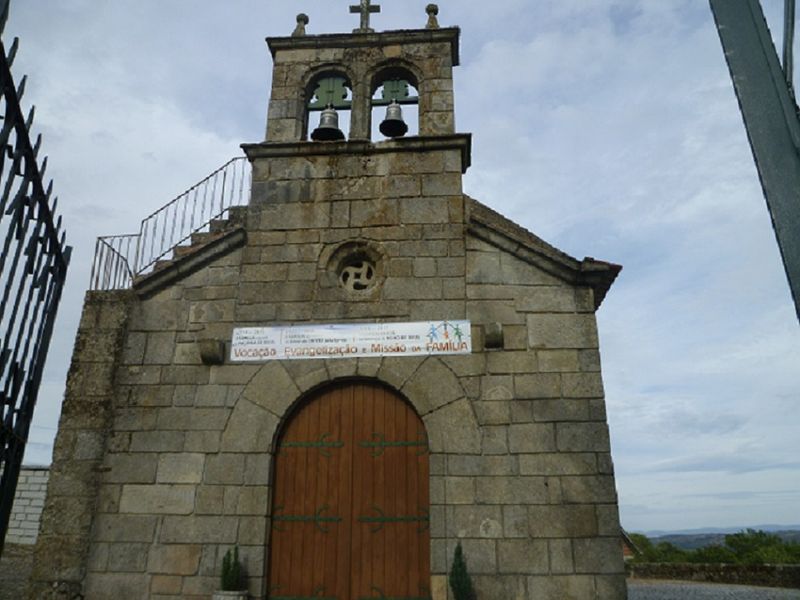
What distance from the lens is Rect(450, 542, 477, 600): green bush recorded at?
5648mm

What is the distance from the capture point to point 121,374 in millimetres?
6902

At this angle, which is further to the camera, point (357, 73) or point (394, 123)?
point (357, 73)

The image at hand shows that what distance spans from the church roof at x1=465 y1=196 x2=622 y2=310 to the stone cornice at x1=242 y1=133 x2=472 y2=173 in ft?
3.02

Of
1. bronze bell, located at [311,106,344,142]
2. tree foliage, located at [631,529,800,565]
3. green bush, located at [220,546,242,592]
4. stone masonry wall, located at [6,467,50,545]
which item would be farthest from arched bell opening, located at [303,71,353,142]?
tree foliage, located at [631,529,800,565]

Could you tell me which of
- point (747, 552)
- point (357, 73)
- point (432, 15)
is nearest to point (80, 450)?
point (357, 73)

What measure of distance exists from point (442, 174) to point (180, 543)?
4.96 m

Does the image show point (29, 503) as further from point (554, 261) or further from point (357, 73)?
point (554, 261)

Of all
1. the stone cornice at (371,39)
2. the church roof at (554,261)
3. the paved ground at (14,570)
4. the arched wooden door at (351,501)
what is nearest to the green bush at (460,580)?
the arched wooden door at (351,501)

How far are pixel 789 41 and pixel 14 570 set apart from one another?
482 inches

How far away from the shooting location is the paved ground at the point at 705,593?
36.8 feet

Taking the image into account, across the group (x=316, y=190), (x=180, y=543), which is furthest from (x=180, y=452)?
(x=316, y=190)

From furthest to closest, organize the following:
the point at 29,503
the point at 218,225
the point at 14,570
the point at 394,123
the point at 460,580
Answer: the point at 29,503 < the point at 14,570 < the point at 218,225 < the point at 394,123 < the point at 460,580

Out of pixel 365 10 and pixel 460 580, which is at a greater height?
pixel 365 10

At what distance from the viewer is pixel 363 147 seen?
A: 7516 mm
